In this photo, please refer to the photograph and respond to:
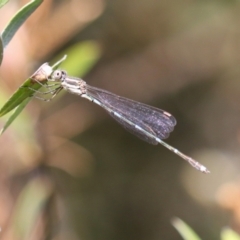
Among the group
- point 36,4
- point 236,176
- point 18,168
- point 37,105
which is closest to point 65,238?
point 18,168

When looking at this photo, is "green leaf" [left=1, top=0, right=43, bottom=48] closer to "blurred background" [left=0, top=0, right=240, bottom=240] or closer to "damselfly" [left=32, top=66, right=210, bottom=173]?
"damselfly" [left=32, top=66, right=210, bottom=173]

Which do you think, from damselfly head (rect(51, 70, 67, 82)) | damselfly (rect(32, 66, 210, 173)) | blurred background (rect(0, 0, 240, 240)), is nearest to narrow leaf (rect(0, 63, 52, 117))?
damselfly head (rect(51, 70, 67, 82))

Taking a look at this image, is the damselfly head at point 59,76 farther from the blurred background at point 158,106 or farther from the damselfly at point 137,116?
the blurred background at point 158,106

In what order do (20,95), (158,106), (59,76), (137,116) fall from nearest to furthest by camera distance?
(20,95), (59,76), (137,116), (158,106)

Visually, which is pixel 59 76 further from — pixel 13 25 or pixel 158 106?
pixel 158 106

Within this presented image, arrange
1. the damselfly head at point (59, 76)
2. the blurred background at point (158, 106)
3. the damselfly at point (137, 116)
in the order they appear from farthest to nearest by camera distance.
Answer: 1. the blurred background at point (158, 106)
2. the damselfly at point (137, 116)
3. the damselfly head at point (59, 76)

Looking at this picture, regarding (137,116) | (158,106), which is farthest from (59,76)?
(158,106)

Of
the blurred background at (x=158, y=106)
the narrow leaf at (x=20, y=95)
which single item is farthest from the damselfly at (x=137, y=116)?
the blurred background at (x=158, y=106)

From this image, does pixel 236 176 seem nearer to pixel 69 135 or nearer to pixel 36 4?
pixel 69 135
